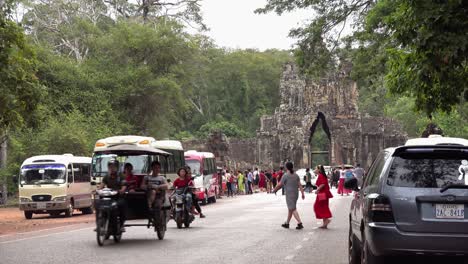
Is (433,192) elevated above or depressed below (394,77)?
below

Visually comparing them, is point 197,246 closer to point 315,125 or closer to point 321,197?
point 321,197

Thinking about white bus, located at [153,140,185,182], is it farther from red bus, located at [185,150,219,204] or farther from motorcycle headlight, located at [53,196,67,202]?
motorcycle headlight, located at [53,196,67,202]

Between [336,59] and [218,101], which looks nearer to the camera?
[336,59]

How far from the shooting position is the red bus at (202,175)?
3888 cm

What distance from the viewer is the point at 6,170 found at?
128 ft

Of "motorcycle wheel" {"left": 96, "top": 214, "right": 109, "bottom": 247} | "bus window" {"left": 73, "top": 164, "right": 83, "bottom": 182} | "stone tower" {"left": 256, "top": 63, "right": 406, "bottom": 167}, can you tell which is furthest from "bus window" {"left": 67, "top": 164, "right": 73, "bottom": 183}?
"stone tower" {"left": 256, "top": 63, "right": 406, "bottom": 167}

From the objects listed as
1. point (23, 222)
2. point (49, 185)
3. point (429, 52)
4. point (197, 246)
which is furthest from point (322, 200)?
point (49, 185)

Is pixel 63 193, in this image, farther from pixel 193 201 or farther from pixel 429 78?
pixel 429 78

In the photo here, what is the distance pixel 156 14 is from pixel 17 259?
5219 centimetres

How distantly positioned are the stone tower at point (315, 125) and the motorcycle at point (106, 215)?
51848mm

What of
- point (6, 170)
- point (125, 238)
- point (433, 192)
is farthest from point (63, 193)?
point (433, 192)

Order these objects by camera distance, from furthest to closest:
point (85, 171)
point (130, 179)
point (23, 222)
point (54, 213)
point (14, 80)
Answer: point (85, 171) → point (54, 213) → point (23, 222) → point (14, 80) → point (130, 179)

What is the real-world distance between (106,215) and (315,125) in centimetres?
5426

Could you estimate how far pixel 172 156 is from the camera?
33.7m
